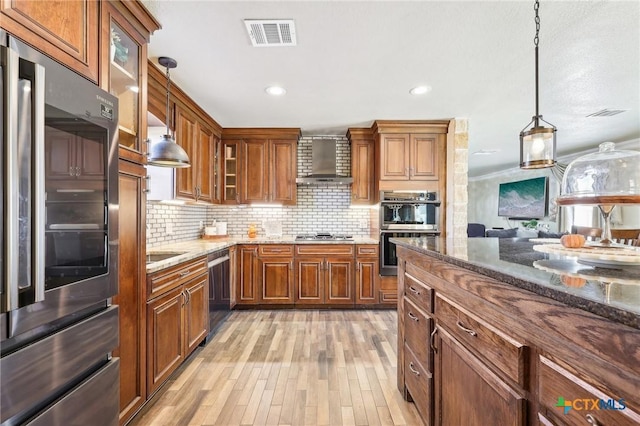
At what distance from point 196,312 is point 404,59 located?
8.82ft

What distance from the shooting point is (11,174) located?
2.76ft

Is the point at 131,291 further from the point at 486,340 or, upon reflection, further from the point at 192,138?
the point at 192,138

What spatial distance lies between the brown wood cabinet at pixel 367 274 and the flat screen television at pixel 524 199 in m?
6.21

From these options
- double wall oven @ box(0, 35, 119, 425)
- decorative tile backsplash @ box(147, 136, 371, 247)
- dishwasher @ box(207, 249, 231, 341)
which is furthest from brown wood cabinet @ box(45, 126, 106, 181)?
decorative tile backsplash @ box(147, 136, 371, 247)

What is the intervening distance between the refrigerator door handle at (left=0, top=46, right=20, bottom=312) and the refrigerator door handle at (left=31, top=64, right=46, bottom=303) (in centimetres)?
5

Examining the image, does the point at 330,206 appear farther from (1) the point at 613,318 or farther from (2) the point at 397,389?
(1) the point at 613,318

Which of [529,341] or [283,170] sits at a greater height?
[283,170]

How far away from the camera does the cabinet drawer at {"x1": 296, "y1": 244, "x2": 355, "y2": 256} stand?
3742 millimetres

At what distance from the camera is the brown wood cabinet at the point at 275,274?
3.74 metres

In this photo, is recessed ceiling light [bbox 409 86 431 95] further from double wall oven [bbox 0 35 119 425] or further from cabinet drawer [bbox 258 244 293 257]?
double wall oven [bbox 0 35 119 425]

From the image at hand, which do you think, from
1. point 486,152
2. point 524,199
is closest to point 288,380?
point 486,152

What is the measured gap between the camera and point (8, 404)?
0.87m

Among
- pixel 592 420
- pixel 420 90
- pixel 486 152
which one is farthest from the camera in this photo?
pixel 486 152

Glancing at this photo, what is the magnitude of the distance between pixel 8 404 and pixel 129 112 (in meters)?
1.43
